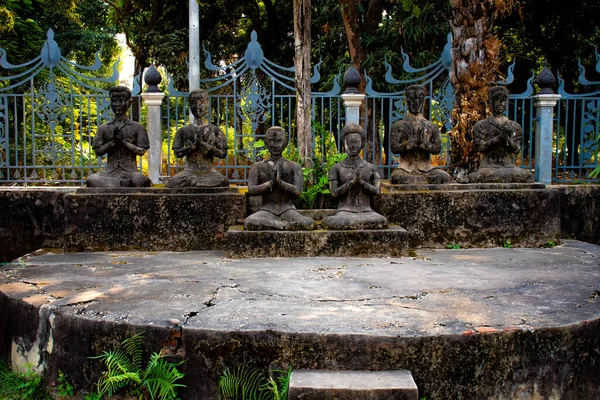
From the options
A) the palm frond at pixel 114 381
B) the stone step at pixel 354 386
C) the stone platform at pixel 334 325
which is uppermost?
the stone platform at pixel 334 325

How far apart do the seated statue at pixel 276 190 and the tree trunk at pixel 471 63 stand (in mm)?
2771

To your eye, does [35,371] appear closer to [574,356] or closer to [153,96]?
[574,356]

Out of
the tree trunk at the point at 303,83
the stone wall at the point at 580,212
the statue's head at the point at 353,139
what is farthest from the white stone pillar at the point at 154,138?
the stone wall at the point at 580,212

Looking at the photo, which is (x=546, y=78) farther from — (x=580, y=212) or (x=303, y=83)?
(x=303, y=83)

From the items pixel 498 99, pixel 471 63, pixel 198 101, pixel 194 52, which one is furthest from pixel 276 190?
pixel 194 52

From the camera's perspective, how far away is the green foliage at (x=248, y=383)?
3.61 meters

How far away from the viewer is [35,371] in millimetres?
4266

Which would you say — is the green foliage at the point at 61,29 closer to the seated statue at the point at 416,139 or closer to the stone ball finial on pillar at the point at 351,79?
the stone ball finial on pillar at the point at 351,79

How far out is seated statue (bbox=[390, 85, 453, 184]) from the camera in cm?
707

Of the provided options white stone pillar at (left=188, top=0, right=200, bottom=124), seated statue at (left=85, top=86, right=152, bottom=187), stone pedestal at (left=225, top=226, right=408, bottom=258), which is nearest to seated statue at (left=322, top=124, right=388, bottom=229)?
stone pedestal at (left=225, top=226, right=408, bottom=258)

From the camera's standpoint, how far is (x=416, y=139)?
23.2ft

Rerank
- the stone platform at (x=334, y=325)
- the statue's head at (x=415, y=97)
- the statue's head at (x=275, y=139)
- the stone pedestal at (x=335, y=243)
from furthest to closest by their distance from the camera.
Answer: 1. the statue's head at (x=415, y=97)
2. the statue's head at (x=275, y=139)
3. the stone pedestal at (x=335, y=243)
4. the stone platform at (x=334, y=325)

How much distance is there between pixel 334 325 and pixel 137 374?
1240mm

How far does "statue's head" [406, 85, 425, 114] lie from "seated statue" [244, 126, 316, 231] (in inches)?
64.7
